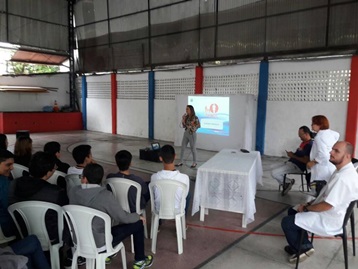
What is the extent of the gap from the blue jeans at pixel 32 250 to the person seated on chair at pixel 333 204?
2051mm

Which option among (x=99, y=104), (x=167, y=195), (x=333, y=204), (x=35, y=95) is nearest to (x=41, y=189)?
(x=167, y=195)

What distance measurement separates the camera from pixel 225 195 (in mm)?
3617

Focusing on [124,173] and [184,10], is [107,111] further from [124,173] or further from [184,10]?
[124,173]

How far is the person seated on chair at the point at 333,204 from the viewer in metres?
2.38

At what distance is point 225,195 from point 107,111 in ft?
34.7

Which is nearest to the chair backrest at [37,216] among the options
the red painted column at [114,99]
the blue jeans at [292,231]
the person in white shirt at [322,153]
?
the blue jeans at [292,231]

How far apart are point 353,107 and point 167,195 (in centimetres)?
587

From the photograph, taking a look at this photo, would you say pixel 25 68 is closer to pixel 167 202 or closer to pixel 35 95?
pixel 35 95

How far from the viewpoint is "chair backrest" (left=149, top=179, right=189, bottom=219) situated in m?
2.91

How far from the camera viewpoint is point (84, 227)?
7.30 ft

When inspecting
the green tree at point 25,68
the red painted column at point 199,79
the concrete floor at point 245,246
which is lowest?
the concrete floor at point 245,246

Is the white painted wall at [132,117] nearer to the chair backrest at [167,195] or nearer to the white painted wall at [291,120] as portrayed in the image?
the white painted wall at [291,120]

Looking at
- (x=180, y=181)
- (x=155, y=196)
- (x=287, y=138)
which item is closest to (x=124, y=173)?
(x=155, y=196)

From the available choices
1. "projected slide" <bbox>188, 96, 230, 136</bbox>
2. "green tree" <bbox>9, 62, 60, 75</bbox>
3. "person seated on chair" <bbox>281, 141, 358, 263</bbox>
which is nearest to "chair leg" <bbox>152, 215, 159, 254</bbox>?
"person seated on chair" <bbox>281, 141, 358, 263</bbox>
